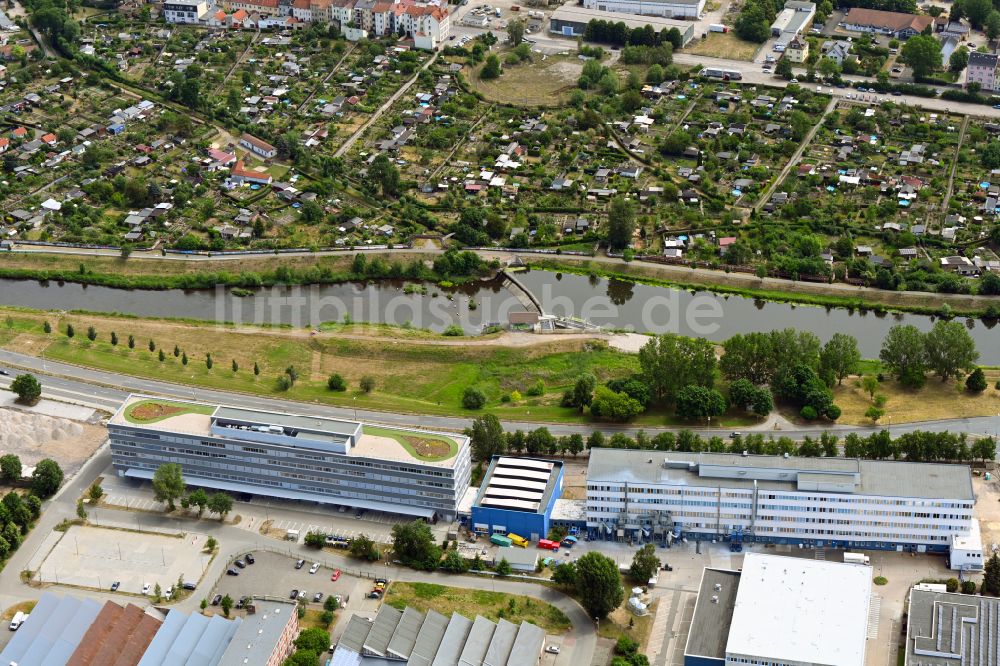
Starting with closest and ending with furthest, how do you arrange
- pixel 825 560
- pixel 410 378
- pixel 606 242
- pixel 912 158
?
pixel 825 560 < pixel 410 378 < pixel 606 242 < pixel 912 158

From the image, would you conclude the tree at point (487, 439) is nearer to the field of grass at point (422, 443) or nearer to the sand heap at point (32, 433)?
the field of grass at point (422, 443)

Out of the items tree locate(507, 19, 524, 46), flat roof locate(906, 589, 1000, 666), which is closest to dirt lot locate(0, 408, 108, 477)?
flat roof locate(906, 589, 1000, 666)

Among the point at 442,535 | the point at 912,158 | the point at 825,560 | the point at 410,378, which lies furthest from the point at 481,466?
the point at 912,158

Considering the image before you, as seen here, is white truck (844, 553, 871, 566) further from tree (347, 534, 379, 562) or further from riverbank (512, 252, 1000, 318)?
riverbank (512, 252, 1000, 318)

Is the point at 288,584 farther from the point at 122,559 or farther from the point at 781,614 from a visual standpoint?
the point at 781,614

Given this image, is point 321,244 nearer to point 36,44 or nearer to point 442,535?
point 442,535

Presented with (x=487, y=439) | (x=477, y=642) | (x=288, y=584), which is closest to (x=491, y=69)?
(x=487, y=439)
